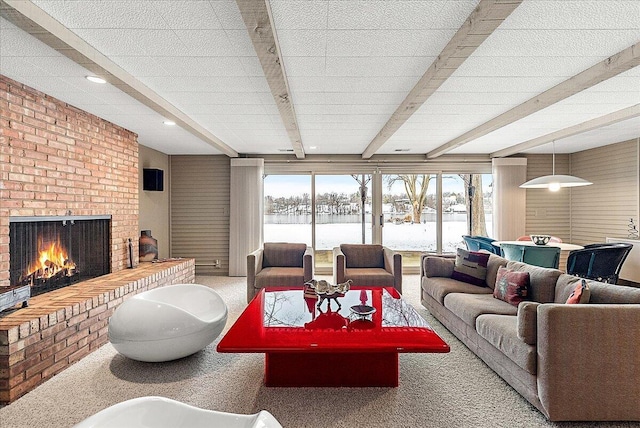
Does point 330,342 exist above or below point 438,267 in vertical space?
below

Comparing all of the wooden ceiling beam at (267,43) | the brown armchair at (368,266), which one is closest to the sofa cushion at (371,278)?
the brown armchair at (368,266)

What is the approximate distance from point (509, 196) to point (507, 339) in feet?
17.4

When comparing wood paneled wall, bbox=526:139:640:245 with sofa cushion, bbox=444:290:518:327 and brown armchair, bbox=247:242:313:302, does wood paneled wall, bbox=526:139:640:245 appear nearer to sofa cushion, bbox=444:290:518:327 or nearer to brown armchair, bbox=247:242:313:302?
sofa cushion, bbox=444:290:518:327

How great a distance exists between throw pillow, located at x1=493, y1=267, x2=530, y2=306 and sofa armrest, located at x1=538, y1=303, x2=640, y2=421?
3.76ft

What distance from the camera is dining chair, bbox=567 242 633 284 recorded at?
4.76m

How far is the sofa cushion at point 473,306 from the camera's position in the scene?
3.26m

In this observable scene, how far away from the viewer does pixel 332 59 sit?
9.47 ft

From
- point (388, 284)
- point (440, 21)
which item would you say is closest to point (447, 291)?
point (388, 284)

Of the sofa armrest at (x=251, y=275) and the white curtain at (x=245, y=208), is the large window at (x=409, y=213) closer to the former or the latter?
the white curtain at (x=245, y=208)

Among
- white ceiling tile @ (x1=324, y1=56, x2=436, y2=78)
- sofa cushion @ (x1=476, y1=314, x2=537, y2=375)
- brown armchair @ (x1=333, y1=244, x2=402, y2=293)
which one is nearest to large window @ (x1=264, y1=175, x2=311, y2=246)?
brown armchair @ (x1=333, y1=244, x2=402, y2=293)

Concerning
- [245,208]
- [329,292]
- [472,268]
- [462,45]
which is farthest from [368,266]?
[462,45]

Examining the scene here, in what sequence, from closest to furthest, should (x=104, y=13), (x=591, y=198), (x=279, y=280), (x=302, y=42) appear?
1. (x=104, y=13)
2. (x=302, y=42)
3. (x=279, y=280)
4. (x=591, y=198)

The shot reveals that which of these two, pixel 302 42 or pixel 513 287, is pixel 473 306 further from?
pixel 302 42

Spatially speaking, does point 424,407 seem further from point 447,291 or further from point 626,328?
point 447,291
